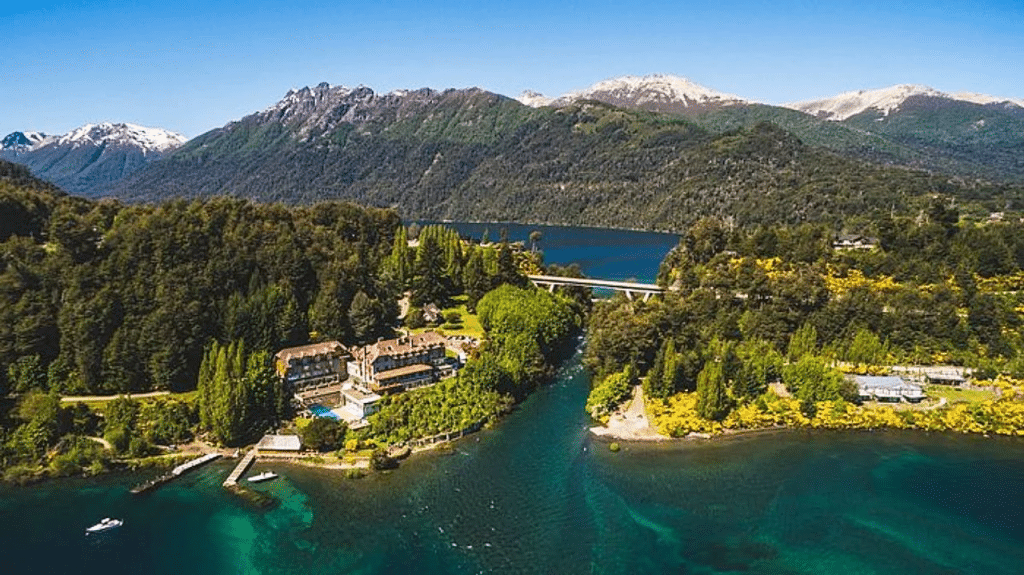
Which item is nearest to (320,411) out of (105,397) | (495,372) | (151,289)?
(495,372)

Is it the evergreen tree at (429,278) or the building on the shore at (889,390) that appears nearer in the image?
the building on the shore at (889,390)

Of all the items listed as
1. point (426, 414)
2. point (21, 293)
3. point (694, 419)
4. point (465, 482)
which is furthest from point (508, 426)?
point (21, 293)

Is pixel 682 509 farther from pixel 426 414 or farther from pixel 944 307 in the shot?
pixel 944 307

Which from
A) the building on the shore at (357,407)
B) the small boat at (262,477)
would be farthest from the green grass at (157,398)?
the building on the shore at (357,407)

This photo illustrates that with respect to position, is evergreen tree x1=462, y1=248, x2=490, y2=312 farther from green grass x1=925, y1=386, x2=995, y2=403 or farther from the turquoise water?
green grass x1=925, y1=386, x2=995, y2=403

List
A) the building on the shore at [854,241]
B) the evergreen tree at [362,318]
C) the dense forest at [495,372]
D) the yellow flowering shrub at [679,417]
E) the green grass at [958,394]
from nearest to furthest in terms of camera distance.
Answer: the dense forest at [495,372], the yellow flowering shrub at [679,417], the green grass at [958,394], the evergreen tree at [362,318], the building on the shore at [854,241]

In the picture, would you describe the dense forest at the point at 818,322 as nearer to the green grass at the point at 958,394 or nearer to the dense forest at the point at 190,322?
the green grass at the point at 958,394
